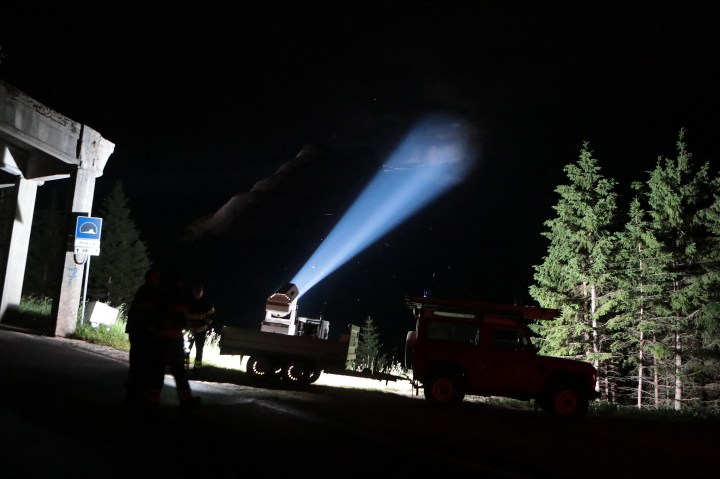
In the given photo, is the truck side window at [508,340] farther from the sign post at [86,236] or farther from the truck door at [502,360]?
the sign post at [86,236]

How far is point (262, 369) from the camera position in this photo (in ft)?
40.0

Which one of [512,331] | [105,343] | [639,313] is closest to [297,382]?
[512,331]

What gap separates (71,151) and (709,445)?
18024 mm

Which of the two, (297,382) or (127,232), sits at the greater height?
(127,232)

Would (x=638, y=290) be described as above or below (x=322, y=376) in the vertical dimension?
above

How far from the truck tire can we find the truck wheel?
1.88 meters

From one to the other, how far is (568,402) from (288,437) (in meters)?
6.86

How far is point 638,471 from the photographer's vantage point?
267 inches

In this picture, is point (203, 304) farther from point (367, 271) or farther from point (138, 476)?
point (367, 271)

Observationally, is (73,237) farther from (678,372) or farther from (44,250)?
(44,250)

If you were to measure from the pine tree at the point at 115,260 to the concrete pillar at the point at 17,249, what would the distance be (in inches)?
1189

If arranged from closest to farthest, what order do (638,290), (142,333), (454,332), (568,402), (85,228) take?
(142,333) < (568,402) < (454,332) < (85,228) < (638,290)

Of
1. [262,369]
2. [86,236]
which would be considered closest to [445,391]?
[262,369]

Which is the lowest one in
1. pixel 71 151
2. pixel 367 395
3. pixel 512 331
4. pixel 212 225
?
pixel 367 395
